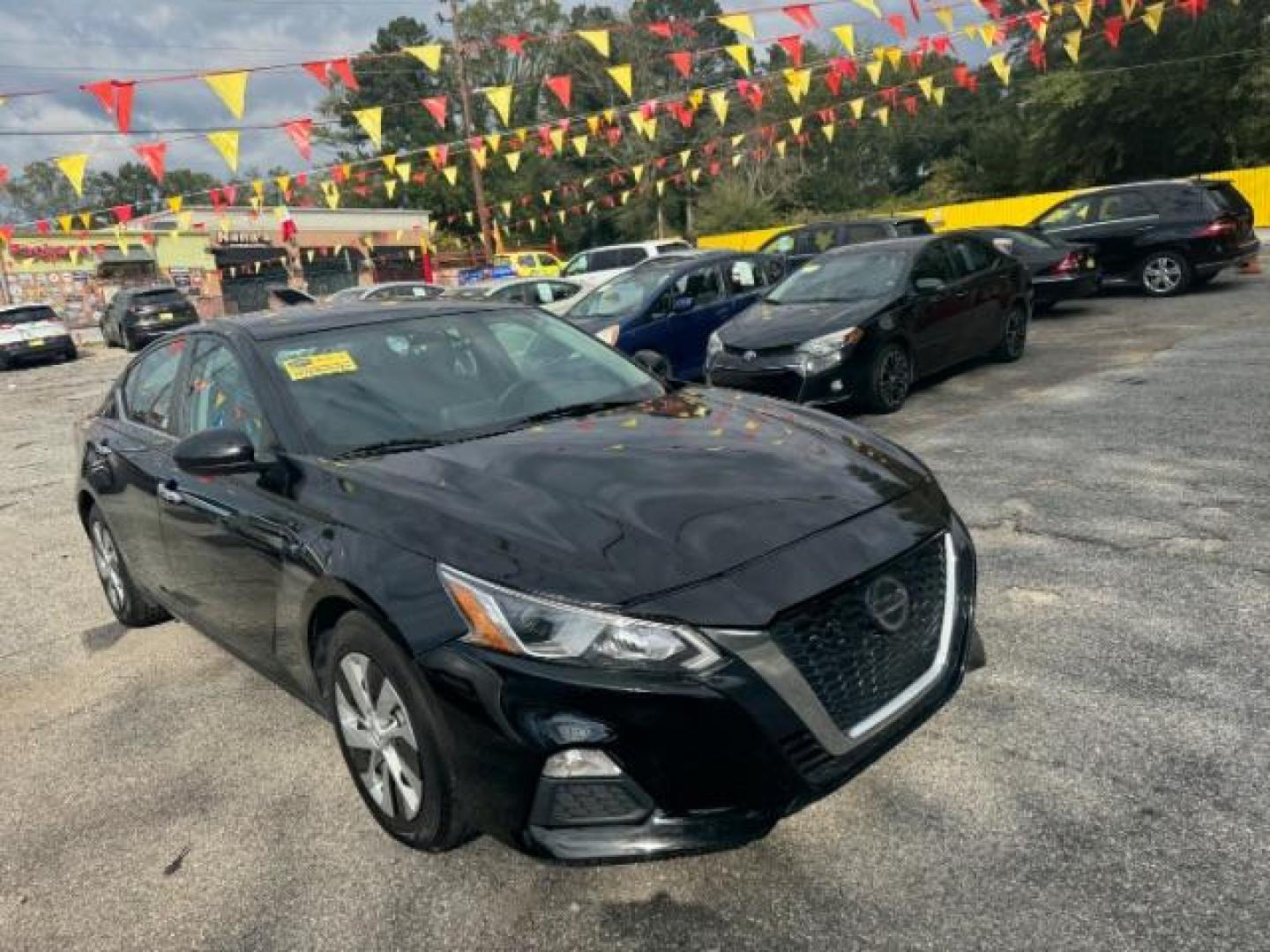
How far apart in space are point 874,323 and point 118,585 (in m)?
5.99

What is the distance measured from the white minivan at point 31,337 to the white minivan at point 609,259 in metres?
12.7

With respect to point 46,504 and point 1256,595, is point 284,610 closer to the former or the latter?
point 1256,595

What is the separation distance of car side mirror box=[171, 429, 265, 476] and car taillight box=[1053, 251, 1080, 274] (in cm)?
1226

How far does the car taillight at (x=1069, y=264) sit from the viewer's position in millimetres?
12695

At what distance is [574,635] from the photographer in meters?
2.19

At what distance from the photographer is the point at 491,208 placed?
161 feet

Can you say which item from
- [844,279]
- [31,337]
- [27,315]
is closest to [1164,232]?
[844,279]

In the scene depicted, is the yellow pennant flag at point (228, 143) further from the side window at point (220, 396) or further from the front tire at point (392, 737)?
the front tire at point (392, 737)

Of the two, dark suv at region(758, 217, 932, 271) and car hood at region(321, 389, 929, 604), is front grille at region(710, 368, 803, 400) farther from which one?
dark suv at region(758, 217, 932, 271)

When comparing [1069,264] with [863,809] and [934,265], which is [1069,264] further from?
[863,809]

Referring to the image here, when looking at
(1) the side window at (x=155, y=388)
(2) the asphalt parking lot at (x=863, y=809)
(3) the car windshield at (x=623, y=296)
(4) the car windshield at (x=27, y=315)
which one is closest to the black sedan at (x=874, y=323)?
(3) the car windshield at (x=623, y=296)

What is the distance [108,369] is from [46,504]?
1444 cm

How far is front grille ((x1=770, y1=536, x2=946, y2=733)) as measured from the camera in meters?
2.24

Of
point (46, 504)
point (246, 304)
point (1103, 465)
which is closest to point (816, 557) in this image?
point (1103, 465)
